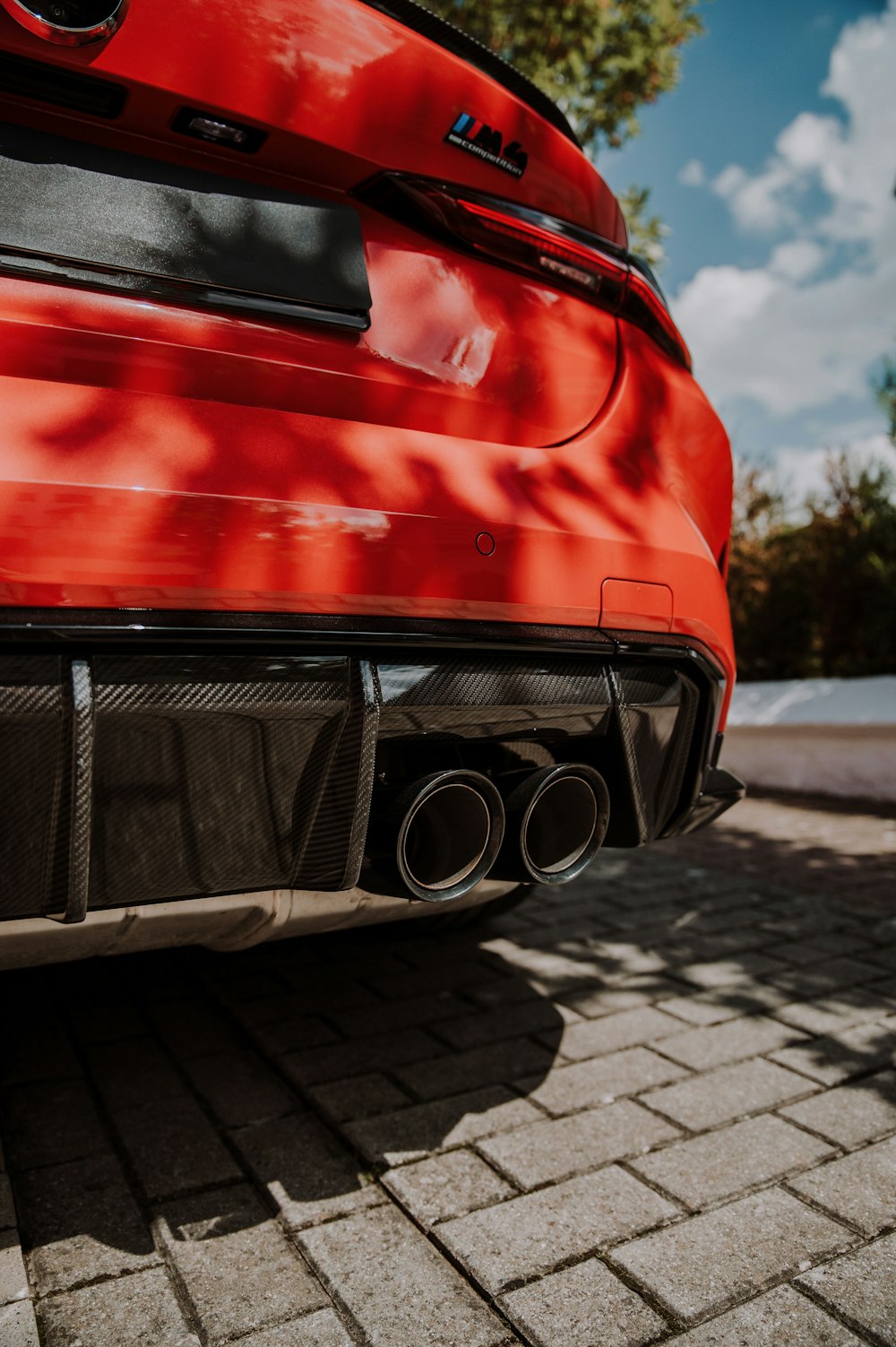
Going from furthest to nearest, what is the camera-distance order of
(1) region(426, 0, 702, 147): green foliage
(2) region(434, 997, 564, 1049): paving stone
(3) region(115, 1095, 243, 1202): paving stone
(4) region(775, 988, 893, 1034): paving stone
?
(1) region(426, 0, 702, 147): green foliage, (4) region(775, 988, 893, 1034): paving stone, (2) region(434, 997, 564, 1049): paving stone, (3) region(115, 1095, 243, 1202): paving stone

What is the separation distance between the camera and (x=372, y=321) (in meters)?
1.64

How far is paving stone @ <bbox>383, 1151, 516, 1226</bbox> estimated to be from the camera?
1.75 metres

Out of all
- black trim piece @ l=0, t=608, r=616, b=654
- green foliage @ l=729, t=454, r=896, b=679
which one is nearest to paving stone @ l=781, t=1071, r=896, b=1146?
black trim piece @ l=0, t=608, r=616, b=654

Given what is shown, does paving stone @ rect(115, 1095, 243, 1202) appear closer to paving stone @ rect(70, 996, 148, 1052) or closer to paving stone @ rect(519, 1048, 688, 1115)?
paving stone @ rect(70, 996, 148, 1052)

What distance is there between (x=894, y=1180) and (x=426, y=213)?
1957mm

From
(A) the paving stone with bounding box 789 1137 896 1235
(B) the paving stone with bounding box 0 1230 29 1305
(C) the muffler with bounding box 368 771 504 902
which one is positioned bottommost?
(A) the paving stone with bounding box 789 1137 896 1235

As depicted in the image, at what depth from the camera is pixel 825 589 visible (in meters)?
7.83

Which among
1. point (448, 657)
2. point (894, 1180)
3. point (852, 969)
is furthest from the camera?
point (852, 969)

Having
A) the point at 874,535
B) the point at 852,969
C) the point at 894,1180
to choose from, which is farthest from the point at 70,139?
the point at 874,535

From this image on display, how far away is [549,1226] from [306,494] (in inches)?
51.3

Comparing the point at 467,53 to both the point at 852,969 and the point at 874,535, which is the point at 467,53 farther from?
the point at 874,535

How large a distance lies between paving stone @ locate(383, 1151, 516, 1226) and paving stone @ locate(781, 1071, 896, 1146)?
0.70m

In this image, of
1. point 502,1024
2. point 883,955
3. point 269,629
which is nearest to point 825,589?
point 883,955

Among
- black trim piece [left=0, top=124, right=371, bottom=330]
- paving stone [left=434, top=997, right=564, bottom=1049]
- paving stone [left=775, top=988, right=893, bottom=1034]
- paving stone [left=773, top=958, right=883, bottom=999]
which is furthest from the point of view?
paving stone [left=773, top=958, right=883, bottom=999]
